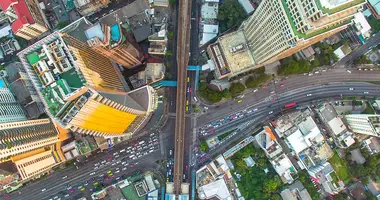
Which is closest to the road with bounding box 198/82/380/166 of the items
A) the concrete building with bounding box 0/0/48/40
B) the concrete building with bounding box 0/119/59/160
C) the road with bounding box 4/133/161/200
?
the road with bounding box 4/133/161/200

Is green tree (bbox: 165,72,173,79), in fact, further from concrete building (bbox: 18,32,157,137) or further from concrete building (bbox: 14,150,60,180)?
concrete building (bbox: 14,150,60,180)

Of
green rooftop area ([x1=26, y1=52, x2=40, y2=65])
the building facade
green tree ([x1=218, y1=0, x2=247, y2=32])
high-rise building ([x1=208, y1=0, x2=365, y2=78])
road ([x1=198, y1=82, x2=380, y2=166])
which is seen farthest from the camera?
road ([x1=198, y1=82, x2=380, y2=166])

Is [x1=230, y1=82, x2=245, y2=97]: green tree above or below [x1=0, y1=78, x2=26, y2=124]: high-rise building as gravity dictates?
below

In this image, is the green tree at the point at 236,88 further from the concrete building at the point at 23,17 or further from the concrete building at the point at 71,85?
the concrete building at the point at 23,17

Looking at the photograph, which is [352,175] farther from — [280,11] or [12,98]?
[12,98]

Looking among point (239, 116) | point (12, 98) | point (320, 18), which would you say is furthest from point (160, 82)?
point (320, 18)

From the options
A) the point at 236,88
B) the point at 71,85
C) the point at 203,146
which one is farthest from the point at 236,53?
the point at 71,85

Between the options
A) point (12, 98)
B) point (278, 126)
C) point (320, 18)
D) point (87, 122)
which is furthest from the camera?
point (278, 126)
